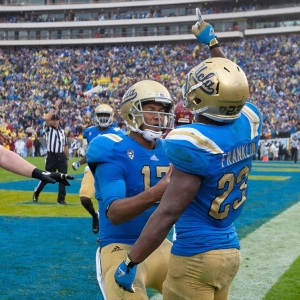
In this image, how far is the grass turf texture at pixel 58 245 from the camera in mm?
Answer: 4967

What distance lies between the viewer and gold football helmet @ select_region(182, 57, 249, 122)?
2488mm

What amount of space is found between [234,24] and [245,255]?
43.7 metres

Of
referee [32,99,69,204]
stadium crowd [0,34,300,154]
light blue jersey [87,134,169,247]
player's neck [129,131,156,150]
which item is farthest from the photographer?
stadium crowd [0,34,300,154]

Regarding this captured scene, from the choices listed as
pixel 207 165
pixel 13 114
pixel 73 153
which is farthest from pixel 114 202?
pixel 13 114

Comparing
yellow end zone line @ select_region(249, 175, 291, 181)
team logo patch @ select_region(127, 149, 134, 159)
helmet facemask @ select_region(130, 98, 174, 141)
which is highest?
helmet facemask @ select_region(130, 98, 174, 141)

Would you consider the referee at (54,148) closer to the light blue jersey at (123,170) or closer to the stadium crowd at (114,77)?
the light blue jersey at (123,170)

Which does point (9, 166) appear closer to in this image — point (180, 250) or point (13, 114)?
point (180, 250)

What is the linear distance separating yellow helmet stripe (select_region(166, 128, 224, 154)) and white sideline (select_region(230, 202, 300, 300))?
8.77 ft

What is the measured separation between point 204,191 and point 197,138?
247mm

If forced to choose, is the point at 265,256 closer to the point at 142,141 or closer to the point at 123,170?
the point at 142,141

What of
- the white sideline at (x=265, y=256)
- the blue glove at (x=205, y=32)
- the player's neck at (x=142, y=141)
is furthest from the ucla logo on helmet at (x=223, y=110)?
Result: the white sideline at (x=265, y=256)

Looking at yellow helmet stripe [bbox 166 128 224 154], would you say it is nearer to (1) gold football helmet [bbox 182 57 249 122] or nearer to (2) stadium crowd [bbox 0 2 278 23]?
(1) gold football helmet [bbox 182 57 249 122]

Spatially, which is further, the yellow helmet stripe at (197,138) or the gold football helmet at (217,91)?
the gold football helmet at (217,91)

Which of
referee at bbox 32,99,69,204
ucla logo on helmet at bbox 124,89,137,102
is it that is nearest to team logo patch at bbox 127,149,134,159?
ucla logo on helmet at bbox 124,89,137,102
